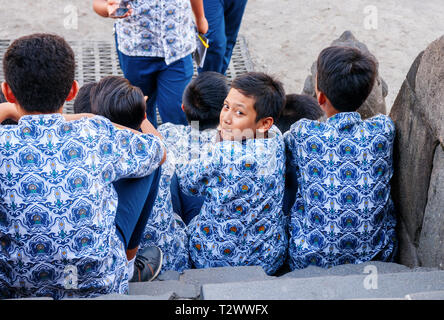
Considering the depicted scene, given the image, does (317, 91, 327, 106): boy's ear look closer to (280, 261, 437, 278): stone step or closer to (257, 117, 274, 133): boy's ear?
(257, 117, 274, 133): boy's ear

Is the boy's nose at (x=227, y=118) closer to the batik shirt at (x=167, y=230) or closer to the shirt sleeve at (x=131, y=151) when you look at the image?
the batik shirt at (x=167, y=230)

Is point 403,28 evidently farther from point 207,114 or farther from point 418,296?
point 418,296

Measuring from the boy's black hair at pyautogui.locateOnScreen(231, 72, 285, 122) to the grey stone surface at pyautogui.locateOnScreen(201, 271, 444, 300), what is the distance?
95 cm

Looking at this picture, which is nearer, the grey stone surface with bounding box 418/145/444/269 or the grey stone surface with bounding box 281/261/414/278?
the grey stone surface with bounding box 418/145/444/269

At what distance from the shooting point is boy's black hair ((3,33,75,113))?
199 cm

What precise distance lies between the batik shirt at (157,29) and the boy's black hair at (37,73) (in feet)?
4.74

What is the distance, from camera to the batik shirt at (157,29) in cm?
342

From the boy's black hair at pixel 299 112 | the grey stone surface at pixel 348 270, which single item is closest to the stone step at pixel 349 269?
the grey stone surface at pixel 348 270

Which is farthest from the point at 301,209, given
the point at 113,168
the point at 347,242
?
the point at 113,168

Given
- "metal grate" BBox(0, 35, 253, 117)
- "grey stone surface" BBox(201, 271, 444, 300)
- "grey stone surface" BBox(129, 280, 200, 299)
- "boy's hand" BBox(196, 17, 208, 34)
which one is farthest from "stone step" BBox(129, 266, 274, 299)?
"metal grate" BBox(0, 35, 253, 117)

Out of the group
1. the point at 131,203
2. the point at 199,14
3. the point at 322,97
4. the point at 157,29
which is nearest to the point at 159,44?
A: the point at 157,29

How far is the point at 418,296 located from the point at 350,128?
3.46ft

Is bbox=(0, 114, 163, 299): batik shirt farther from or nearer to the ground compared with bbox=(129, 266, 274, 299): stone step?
farther from the ground

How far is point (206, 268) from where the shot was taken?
8.50 ft
